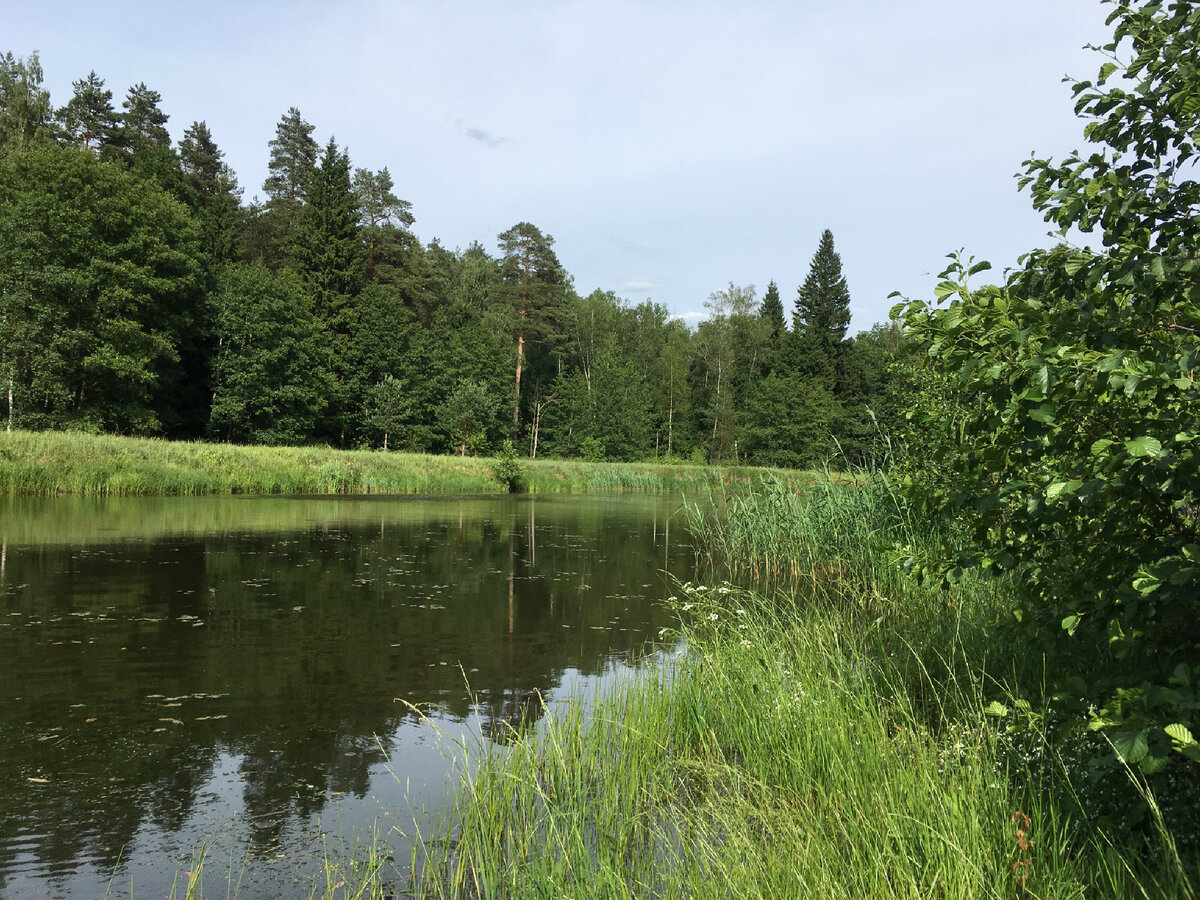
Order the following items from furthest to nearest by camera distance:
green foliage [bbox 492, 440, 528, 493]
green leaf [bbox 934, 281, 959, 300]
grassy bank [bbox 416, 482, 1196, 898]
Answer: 1. green foliage [bbox 492, 440, 528, 493]
2. green leaf [bbox 934, 281, 959, 300]
3. grassy bank [bbox 416, 482, 1196, 898]

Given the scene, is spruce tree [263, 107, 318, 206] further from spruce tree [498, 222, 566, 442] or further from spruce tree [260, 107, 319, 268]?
spruce tree [498, 222, 566, 442]

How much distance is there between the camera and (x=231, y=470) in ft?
79.2

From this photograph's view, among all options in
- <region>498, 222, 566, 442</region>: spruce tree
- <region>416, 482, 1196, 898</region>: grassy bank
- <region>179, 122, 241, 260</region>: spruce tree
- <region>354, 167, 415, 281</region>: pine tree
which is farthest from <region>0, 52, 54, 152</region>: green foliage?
<region>416, 482, 1196, 898</region>: grassy bank

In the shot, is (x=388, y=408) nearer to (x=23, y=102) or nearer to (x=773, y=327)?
(x=23, y=102)

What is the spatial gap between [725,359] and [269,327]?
36.8 meters

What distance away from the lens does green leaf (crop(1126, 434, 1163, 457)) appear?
73.5 inches

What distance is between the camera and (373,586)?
10.1m

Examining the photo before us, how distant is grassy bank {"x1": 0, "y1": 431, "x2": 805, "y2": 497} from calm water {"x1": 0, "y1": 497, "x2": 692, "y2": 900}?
5.98m

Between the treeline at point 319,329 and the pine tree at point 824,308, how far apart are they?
165mm

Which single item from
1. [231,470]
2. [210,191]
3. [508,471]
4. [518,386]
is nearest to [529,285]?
[518,386]

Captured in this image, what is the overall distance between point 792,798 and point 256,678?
430 centimetres

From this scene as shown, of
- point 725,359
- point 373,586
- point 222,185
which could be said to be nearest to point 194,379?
point 222,185

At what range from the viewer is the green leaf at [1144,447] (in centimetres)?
187

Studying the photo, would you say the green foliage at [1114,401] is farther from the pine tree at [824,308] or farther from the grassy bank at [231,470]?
the pine tree at [824,308]
